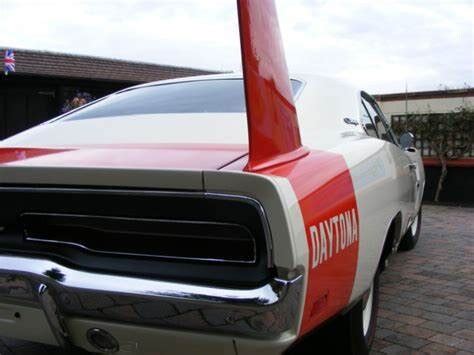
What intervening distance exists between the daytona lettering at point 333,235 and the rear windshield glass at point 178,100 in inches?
30.9

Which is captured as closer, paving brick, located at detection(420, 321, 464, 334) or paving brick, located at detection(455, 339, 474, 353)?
paving brick, located at detection(455, 339, 474, 353)

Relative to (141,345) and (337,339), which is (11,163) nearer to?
(141,345)

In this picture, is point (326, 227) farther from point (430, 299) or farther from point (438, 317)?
point (430, 299)

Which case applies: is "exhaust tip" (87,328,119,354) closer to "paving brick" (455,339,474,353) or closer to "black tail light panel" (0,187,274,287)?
"black tail light panel" (0,187,274,287)

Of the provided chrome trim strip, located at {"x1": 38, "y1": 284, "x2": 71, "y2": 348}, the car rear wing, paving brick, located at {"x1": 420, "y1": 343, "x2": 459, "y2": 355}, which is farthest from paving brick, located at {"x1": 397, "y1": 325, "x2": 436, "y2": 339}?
chrome trim strip, located at {"x1": 38, "y1": 284, "x2": 71, "y2": 348}

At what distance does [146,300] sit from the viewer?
6.24 feet

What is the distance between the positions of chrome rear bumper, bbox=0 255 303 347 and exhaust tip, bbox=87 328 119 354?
7cm

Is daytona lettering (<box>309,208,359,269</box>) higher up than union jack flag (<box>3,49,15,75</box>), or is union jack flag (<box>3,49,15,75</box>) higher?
union jack flag (<box>3,49,15,75</box>)

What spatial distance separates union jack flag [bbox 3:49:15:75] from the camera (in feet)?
43.3

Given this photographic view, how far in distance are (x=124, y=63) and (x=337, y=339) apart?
586 inches

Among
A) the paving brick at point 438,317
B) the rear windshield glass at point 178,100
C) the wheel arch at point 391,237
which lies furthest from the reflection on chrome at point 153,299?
the paving brick at point 438,317

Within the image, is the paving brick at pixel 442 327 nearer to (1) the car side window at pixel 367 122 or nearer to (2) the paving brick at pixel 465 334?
(2) the paving brick at pixel 465 334

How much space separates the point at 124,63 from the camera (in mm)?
16406

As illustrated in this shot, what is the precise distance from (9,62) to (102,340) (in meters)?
12.5
